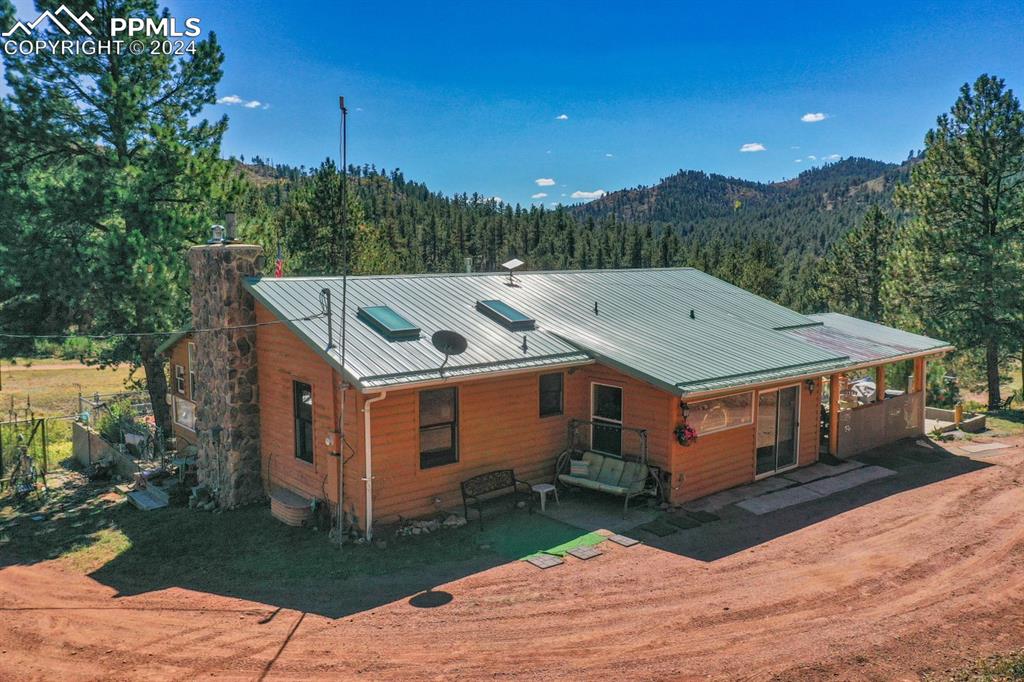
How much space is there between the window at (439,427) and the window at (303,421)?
211 cm

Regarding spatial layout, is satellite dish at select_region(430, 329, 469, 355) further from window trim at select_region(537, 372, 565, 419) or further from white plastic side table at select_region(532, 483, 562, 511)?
white plastic side table at select_region(532, 483, 562, 511)

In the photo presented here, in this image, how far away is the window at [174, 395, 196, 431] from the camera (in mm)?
16391

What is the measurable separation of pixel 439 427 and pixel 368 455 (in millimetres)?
1512

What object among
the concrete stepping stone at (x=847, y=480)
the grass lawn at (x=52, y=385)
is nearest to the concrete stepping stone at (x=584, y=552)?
the concrete stepping stone at (x=847, y=480)

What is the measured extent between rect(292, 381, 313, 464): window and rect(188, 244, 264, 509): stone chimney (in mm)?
1391

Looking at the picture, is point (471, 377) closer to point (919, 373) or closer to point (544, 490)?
point (544, 490)

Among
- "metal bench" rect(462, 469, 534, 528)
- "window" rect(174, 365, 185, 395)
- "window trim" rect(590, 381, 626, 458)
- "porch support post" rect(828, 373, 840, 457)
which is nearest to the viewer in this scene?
"metal bench" rect(462, 469, 534, 528)

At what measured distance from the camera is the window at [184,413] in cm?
1639

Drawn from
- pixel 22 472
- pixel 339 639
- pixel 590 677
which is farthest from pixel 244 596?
pixel 22 472

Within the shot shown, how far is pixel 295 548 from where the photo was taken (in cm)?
1098

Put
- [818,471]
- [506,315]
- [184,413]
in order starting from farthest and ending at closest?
[184,413]
[818,471]
[506,315]

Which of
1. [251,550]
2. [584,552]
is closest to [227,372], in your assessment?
[251,550]

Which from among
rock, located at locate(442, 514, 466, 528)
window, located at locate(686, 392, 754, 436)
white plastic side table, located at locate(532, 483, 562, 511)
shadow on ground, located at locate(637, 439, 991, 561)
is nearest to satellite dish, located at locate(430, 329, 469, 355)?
rock, located at locate(442, 514, 466, 528)

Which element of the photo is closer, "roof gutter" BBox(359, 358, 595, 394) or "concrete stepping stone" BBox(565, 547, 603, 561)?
"roof gutter" BBox(359, 358, 595, 394)
